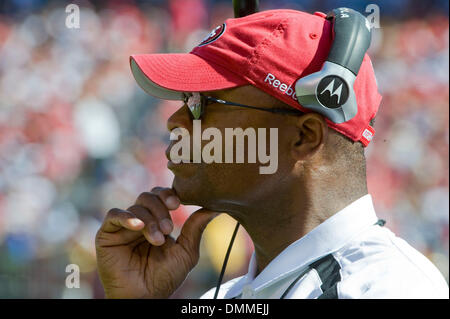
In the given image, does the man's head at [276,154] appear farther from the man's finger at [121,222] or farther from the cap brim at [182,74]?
the man's finger at [121,222]

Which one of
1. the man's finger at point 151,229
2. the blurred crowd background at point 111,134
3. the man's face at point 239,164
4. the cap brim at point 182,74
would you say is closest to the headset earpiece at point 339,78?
the man's face at point 239,164

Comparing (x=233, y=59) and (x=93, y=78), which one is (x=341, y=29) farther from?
(x=93, y=78)

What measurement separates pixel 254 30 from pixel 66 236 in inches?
160

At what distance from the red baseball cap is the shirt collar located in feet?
0.74

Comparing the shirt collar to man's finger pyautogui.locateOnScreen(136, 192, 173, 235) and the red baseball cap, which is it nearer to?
the red baseball cap

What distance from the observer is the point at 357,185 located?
1.84 metres

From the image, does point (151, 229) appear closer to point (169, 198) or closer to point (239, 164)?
point (169, 198)

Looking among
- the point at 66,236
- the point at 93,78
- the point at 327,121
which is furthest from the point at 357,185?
the point at 93,78

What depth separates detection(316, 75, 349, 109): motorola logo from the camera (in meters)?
1.72

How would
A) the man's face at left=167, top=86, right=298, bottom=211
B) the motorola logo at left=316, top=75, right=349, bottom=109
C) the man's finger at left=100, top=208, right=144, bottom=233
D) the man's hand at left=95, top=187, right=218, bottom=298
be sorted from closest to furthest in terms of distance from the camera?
the motorola logo at left=316, top=75, right=349, bottom=109 → the man's face at left=167, top=86, right=298, bottom=211 → the man's finger at left=100, top=208, right=144, bottom=233 → the man's hand at left=95, top=187, right=218, bottom=298

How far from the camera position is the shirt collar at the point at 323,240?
5.67ft

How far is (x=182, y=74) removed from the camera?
6.25 ft

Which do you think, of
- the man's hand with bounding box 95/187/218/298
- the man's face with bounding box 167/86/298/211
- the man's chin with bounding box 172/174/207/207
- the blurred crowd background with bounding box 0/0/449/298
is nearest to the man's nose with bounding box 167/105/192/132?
the man's face with bounding box 167/86/298/211

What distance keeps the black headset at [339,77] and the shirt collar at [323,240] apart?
0.10m
